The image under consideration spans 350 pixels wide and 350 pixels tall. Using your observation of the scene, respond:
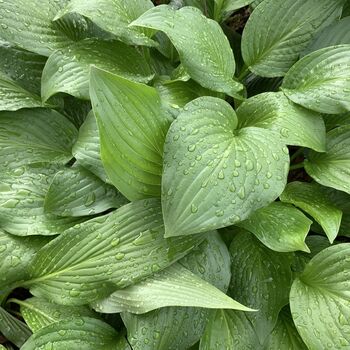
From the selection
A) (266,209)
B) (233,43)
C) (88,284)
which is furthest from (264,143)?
(233,43)

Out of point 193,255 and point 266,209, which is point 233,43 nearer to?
point 266,209

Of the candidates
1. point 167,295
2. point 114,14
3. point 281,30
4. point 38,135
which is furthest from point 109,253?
point 281,30

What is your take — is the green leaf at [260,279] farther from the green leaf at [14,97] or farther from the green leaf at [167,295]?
the green leaf at [14,97]

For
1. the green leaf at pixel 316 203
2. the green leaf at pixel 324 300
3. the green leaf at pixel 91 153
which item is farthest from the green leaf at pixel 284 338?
the green leaf at pixel 91 153

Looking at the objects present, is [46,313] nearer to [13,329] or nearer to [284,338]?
[13,329]

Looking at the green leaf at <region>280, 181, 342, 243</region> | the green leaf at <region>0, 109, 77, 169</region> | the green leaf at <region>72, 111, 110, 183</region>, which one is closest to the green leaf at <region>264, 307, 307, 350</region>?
the green leaf at <region>280, 181, 342, 243</region>

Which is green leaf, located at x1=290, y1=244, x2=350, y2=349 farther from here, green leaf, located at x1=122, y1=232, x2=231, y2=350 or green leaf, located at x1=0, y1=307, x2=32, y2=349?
green leaf, located at x1=0, y1=307, x2=32, y2=349
